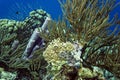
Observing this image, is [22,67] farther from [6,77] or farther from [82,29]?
[82,29]

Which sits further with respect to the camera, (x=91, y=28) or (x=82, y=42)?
(x=82, y=42)

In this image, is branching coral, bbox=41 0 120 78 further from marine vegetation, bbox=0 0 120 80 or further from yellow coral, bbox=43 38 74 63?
yellow coral, bbox=43 38 74 63

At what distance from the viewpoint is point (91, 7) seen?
586cm

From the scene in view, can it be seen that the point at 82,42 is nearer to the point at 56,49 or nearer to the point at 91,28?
the point at 91,28

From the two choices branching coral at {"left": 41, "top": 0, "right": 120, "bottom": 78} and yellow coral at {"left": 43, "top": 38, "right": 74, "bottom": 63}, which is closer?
yellow coral at {"left": 43, "top": 38, "right": 74, "bottom": 63}

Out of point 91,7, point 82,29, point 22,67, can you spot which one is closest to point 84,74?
point 82,29

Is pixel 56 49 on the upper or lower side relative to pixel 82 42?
lower

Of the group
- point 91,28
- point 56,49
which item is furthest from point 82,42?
point 56,49

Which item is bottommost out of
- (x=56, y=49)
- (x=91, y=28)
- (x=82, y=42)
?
(x=56, y=49)

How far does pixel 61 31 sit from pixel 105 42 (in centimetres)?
110

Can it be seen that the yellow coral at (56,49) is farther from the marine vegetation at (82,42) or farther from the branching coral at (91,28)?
the branching coral at (91,28)

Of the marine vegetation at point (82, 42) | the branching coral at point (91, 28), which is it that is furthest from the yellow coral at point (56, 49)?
the branching coral at point (91, 28)

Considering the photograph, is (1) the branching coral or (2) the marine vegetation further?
(1) the branching coral

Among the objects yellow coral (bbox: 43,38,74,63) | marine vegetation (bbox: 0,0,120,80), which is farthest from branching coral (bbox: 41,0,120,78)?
yellow coral (bbox: 43,38,74,63)
